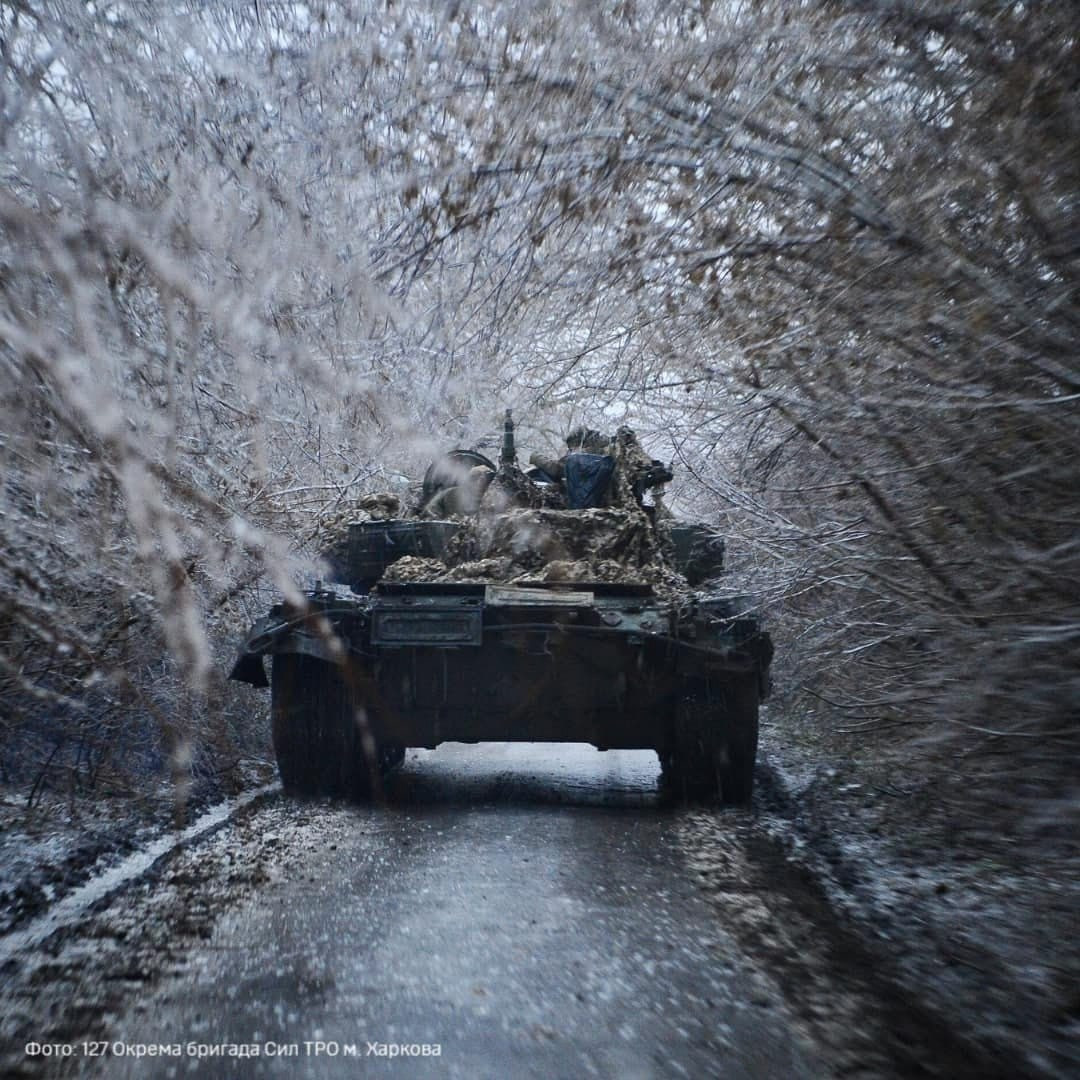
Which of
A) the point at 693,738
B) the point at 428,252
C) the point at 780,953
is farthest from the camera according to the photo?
the point at 693,738

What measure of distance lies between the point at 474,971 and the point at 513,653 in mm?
3431

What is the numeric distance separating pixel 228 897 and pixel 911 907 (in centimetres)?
289

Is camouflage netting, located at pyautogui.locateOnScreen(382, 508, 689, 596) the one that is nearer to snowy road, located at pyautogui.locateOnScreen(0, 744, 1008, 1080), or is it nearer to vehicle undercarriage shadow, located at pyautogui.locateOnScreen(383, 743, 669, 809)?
vehicle undercarriage shadow, located at pyautogui.locateOnScreen(383, 743, 669, 809)

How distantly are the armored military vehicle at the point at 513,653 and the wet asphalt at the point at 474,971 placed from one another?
955 millimetres

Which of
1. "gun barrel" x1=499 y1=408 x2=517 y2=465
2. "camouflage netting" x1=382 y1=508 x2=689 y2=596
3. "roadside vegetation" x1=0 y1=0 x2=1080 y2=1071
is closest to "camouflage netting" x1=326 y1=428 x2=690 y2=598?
"camouflage netting" x1=382 y1=508 x2=689 y2=596

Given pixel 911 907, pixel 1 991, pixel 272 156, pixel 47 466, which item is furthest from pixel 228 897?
pixel 272 156

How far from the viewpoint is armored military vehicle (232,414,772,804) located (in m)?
6.90

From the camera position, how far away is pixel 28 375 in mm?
5102

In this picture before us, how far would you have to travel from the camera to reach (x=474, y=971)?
3936mm

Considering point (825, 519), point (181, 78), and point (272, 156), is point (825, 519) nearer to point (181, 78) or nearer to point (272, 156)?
point (272, 156)

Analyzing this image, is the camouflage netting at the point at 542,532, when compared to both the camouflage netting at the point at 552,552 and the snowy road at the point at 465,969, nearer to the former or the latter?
the camouflage netting at the point at 552,552

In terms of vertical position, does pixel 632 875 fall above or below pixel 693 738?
below

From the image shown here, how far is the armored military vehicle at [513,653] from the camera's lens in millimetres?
6902

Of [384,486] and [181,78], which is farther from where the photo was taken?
[384,486]
